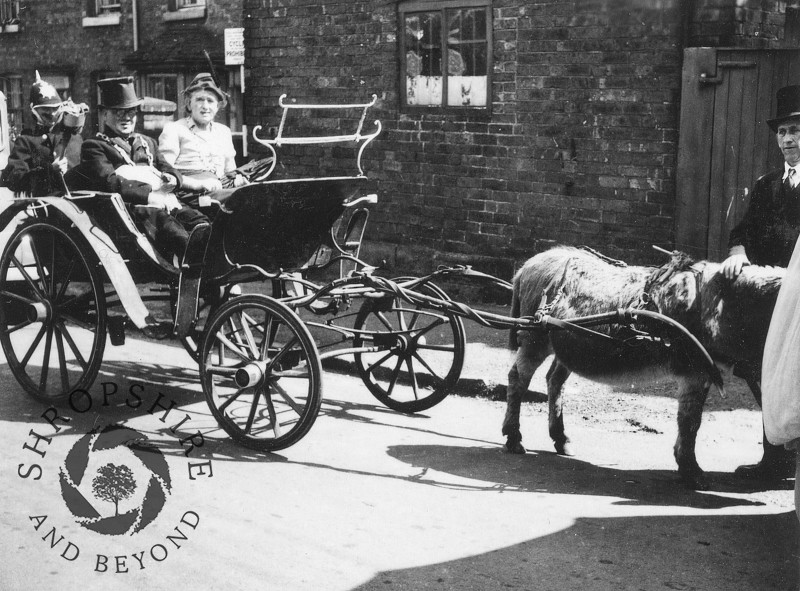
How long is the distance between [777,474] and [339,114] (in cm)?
810

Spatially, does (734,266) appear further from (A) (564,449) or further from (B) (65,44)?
(B) (65,44)

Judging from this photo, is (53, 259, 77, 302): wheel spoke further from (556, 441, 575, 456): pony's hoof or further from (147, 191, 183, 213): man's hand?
(556, 441, 575, 456): pony's hoof

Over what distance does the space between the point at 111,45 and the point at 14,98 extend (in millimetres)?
3820

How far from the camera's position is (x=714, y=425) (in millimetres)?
6559

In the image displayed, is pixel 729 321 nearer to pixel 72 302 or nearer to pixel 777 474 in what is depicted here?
pixel 777 474

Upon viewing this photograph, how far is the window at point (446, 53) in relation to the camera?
10727mm

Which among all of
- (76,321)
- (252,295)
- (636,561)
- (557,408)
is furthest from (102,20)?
(636,561)

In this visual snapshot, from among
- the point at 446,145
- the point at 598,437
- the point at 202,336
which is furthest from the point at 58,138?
the point at 598,437

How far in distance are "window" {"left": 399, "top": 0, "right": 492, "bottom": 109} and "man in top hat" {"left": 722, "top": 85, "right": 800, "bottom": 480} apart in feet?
17.9

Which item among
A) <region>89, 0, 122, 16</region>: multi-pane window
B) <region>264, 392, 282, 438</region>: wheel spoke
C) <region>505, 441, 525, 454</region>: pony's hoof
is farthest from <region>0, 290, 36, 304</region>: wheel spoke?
<region>89, 0, 122, 16</region>: multi-pane window

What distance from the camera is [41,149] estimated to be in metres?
8.34

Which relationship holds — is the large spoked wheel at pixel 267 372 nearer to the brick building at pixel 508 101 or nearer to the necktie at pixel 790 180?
the necktie at pixel 790 180

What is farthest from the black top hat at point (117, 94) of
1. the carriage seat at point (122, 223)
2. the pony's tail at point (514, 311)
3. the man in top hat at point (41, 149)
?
the pony's tail at point (514, 311)

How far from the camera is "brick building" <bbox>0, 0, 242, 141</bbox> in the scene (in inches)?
627
